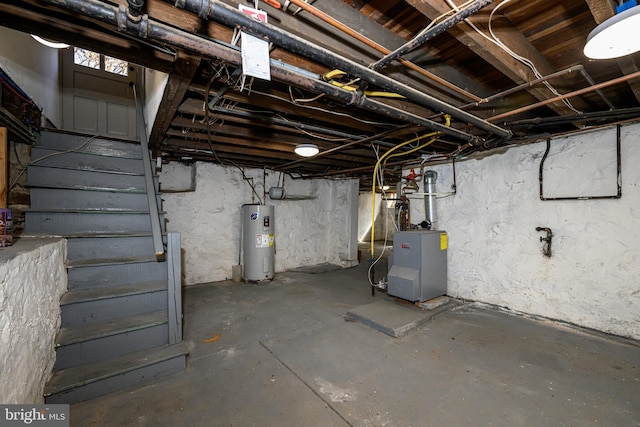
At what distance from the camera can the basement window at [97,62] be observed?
3.88 metres

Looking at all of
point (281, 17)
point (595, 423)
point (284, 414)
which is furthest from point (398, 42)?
point (595, 423)

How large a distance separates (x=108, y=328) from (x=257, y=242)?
93.7 inches

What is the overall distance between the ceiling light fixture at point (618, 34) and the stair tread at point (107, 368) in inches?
111

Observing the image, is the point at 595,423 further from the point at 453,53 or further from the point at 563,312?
the point at 453,53

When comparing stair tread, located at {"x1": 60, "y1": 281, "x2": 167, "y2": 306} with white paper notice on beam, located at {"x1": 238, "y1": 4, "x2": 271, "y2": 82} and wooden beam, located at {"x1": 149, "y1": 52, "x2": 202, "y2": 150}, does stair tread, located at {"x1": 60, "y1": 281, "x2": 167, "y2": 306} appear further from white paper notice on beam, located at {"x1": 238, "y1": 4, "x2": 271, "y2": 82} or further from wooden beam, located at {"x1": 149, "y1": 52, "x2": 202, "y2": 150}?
white paper notice on beam, located at {"x1": 238, "y1": 4, "x2": 271, "y2": 82}

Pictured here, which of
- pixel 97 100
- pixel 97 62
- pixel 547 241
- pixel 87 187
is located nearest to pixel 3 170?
pixel 87 187

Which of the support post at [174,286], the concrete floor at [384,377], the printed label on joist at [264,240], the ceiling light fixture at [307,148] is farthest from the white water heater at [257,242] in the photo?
the support post at [174,286]

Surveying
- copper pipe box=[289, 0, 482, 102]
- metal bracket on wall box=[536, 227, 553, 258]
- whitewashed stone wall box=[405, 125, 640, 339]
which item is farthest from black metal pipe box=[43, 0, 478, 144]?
metal bracket on wall box=[536, 227, 553, 258]

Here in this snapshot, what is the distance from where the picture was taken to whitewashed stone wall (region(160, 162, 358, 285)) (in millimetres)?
4031

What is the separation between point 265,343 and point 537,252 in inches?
117

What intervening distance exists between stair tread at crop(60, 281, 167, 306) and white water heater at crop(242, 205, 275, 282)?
6.50 feet

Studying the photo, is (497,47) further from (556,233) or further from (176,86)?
(556,233)

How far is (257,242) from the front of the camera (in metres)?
4.05

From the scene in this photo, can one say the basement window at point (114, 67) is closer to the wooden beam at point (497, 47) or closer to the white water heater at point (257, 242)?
the white water heater at point (257, 242)
